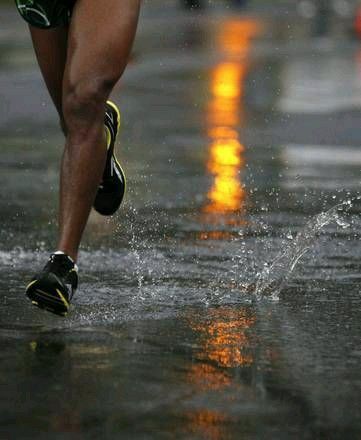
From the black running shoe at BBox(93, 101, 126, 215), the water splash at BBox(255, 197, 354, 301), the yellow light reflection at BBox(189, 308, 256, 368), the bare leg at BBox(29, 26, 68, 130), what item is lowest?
the water splash at BBox(255, 197, 354, 301)

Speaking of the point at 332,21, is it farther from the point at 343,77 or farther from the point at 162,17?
the point at 343,77

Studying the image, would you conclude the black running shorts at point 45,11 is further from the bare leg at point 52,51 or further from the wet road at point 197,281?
the wet road at point 197,281

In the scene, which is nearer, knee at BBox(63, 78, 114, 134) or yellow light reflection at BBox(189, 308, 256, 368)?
yellow light reflection at BBox(189, 308, 256, 368)

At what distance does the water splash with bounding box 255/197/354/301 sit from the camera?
678cm

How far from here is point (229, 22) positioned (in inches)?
1329

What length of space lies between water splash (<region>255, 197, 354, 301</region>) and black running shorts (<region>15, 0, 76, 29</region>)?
4.40ft

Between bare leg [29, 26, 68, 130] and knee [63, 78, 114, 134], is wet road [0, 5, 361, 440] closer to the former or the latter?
knee [63, 78, 114, 134]

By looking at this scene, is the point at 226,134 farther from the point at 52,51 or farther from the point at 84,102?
the point at 84,102

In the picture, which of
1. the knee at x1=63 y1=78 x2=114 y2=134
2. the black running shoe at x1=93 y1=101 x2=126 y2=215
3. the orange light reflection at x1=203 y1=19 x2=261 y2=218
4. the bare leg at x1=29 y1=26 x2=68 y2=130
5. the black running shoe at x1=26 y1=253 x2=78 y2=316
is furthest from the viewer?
the orange light reflection at x1=203 y1=19 x2=261 y2=218

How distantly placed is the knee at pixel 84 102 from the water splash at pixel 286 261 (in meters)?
1.04

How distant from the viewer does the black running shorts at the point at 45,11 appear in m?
6.17

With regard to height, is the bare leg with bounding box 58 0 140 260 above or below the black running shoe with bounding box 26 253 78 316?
above

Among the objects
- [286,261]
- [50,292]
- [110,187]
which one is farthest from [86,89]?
[286,261]

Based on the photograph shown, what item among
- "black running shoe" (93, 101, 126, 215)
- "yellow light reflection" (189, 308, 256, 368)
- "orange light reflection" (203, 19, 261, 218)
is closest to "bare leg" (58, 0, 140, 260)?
"yellow light reflection" (189, 308, 256, 368)
